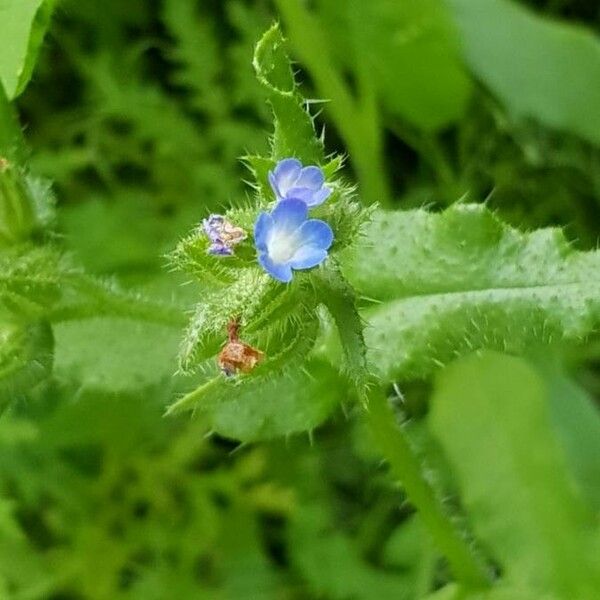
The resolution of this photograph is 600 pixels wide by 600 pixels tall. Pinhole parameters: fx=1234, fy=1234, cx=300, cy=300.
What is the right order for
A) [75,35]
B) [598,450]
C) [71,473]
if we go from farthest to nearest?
[75,35] < [71,473] < [598,450]

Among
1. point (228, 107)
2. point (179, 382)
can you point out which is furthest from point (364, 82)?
point (179, 382)

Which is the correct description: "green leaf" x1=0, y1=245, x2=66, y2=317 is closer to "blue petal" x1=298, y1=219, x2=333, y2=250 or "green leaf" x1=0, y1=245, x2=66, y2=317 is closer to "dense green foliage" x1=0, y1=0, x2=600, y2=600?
"dense green foliage" x1=0, y1=0, x2=600, y2=600

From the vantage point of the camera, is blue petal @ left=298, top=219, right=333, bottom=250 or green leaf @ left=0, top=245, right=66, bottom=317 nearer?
blue petal @ left=298, top=219, right=333, bottom=250

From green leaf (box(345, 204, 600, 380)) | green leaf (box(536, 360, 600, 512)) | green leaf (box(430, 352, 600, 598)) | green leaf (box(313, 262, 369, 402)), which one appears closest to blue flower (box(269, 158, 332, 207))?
green leaf (box(313, 262, 369, 402))

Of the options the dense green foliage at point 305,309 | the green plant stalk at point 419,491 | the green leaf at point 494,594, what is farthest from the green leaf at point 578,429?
the green plant stalk at point 419,491

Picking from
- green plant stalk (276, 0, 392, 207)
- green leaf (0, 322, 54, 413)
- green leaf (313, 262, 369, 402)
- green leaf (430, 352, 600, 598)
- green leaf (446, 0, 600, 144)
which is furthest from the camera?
green leaf (446, 0, 600, 144)

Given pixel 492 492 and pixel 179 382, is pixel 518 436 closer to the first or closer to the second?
pixel 492 492

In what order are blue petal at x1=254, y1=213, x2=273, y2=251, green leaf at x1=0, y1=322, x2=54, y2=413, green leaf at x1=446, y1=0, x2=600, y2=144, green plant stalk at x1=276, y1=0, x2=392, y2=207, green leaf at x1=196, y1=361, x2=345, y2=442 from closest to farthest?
blue petal at x1=254, y1=213, x2=273, y2=251
green leaf at x1=0, y1=322, x2=54, y2=413
green leaf at x1=196, y1=361, x2=345, y2=442
green plant stalk at x1=276, y1=0, x2=392, y2=207
green leaf at x1=446, y1=0, x2=600, y2=144
